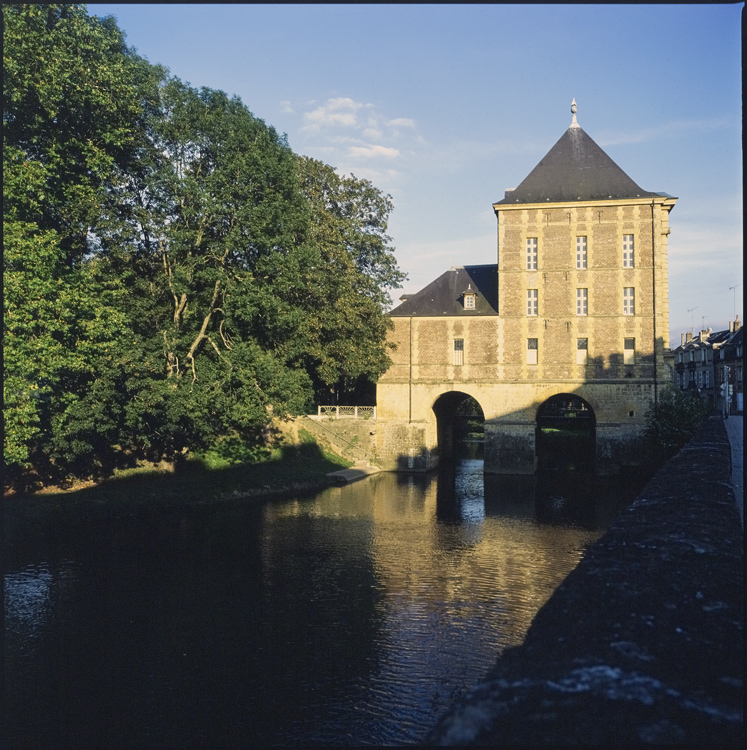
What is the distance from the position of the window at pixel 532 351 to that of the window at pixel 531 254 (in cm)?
452

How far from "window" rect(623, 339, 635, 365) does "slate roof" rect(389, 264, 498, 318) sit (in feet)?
26.4

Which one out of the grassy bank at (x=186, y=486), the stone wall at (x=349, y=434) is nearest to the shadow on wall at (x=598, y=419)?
the stone wall at (x=349, y=434)

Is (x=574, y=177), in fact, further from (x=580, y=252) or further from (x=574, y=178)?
(x=580, y=252)

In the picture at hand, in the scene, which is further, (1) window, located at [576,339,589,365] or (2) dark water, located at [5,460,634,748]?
(1) window, located at [576,339,589,365]

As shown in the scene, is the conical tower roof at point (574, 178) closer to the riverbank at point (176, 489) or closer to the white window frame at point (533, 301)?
the white window frame at point (533, 301)

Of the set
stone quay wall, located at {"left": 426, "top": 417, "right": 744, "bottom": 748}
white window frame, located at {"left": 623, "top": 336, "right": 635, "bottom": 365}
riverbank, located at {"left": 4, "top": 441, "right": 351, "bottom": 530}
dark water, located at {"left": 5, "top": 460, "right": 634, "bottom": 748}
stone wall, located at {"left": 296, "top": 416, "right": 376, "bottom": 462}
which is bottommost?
dark water, located at {"left": 5, "top": 460, "right": 634, "bottom": 748}

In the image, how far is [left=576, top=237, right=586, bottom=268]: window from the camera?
3841 cm

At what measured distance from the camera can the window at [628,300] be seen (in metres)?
37.9

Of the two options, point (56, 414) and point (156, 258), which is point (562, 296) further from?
point (56, 414)

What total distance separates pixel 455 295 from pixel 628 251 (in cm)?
1086

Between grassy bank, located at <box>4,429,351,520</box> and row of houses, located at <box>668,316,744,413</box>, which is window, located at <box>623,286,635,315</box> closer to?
grassy bank, located at <box>4,429,351,520</box>

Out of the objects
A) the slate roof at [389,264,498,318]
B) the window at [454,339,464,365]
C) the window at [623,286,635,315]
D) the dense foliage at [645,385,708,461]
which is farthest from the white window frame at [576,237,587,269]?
the dense foliage at [645,385,708,461]

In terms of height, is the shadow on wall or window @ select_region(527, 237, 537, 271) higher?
window @ select_region(527, 237, 537, 271)

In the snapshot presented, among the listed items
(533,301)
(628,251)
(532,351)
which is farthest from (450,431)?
(628,251)
